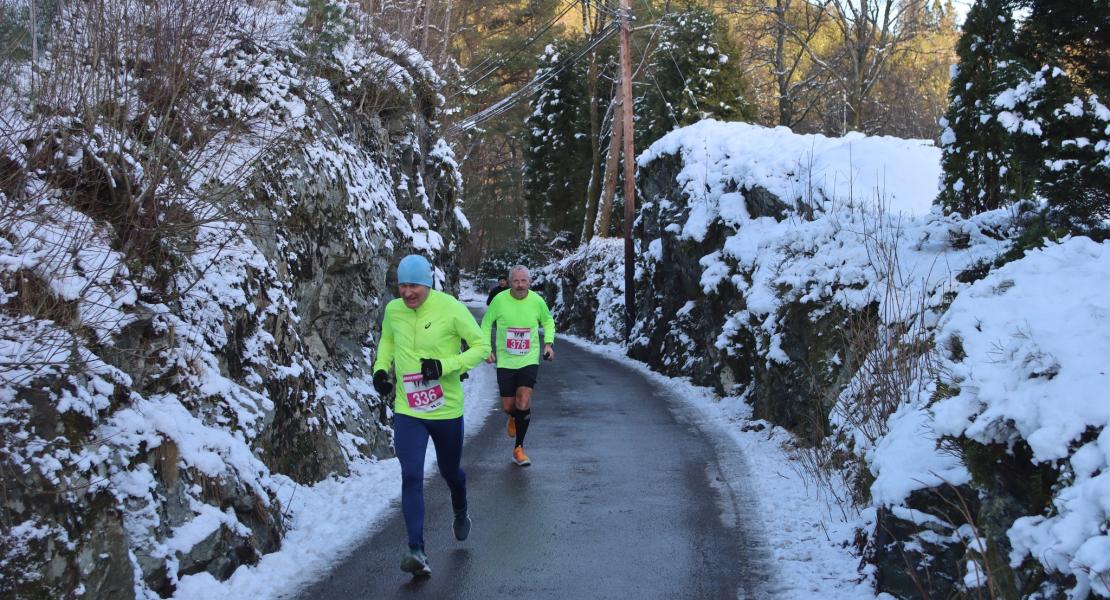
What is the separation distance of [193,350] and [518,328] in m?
4.11

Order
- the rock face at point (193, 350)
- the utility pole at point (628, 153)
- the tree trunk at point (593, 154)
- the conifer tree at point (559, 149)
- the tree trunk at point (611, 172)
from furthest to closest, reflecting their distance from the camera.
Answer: the conifer tree at point (559, 149) < the tree trunk at point (593, 154) < the tree trunk at point (611, 172) < the utility pole at point (628, 153) < the rock face at point (193, 350)

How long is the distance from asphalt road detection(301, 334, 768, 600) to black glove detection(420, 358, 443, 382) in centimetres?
126

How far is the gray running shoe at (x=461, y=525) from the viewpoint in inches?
265

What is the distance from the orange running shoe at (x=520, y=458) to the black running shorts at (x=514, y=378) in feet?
2.15

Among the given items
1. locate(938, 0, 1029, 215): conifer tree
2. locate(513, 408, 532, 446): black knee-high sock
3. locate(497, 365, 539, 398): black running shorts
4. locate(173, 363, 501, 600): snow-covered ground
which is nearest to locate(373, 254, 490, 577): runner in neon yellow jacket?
locate(173, 363, 501, 600): snow-covered ground

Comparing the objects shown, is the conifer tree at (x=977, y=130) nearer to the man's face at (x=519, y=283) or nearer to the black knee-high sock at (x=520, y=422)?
the man's face at (x=519, y=283)

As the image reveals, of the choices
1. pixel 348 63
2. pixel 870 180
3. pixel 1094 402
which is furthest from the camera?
pixel 870 180

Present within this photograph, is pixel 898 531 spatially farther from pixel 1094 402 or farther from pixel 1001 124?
pixel 1001 124

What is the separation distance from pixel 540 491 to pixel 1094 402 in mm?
5229

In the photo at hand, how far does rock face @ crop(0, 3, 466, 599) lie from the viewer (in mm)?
4863

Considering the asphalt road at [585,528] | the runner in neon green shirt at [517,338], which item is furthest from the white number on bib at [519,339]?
the asphalt road at [585,528]

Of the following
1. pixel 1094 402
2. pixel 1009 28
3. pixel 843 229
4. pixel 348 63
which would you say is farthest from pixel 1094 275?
pixel 348 63

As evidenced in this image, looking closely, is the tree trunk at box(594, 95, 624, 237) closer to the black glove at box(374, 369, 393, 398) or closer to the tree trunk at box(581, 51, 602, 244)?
the tree trunk at box(581, 51, 602, 244)

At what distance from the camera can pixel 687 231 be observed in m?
19.2
